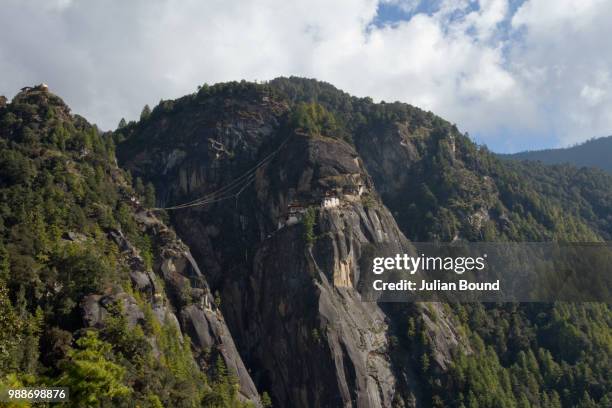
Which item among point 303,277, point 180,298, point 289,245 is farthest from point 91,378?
point 289,245

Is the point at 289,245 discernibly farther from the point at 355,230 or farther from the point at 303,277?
the point at 355,230

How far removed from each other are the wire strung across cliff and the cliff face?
0.68 ft

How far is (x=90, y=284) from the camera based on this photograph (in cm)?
6794

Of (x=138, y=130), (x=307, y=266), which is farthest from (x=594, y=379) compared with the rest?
(x=138, y=130)

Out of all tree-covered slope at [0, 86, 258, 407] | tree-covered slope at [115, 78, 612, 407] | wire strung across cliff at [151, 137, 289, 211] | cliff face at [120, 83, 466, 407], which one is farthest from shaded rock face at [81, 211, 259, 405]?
wire strung across cliff at [151, 137, 289, 211]

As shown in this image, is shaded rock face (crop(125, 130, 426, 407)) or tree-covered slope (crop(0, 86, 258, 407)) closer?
tree-covered slope (crop(0, 86, 258, 407))

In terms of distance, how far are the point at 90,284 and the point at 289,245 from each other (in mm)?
34429

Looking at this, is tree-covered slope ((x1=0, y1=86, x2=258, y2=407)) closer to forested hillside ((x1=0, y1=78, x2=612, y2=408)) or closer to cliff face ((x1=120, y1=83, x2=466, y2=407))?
forested hillside ((x1=0, y1=78, x2=612, y2=408))

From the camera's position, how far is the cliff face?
87.9 meters

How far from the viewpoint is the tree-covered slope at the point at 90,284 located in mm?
58406

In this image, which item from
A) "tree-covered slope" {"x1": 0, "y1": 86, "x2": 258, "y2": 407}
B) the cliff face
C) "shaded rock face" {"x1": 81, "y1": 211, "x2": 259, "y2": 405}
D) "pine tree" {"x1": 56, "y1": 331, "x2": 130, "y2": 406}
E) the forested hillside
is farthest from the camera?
the cliff face

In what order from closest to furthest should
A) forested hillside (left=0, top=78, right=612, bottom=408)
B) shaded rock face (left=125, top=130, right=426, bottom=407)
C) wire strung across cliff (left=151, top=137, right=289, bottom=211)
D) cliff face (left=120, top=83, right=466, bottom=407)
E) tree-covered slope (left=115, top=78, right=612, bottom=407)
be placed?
forested hillside (left=0, top=78, right=612, bottom=408)
shaded rock face (left=125, top=130, right=426, bottom=407)
cliff face (left=120, top=83, right=466, bottom=407)
tree-covered slope (left=115, top=78, right=612, bottom=407)
wire strung across cliff (left=151, top=137, right=289, bottom=211)

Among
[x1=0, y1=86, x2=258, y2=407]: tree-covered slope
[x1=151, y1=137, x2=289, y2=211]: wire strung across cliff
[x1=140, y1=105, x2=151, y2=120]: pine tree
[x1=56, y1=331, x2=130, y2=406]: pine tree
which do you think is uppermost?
[x1=140, y1=105, x2=151, y2=120]: pine tree

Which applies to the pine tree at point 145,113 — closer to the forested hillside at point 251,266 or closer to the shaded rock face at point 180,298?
the forested hillside at point 251,266
